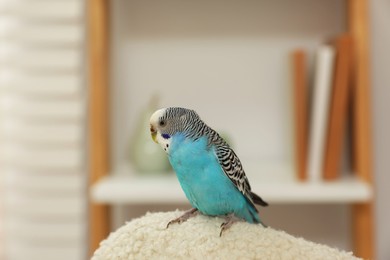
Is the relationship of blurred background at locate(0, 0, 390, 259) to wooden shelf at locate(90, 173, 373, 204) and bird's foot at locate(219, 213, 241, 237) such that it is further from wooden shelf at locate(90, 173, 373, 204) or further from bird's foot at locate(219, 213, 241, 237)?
bird's foot at locate(219, 213, 241, 237)

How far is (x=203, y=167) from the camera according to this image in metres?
0.28

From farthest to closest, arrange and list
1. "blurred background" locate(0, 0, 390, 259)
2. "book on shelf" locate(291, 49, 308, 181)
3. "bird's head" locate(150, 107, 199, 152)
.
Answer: "blurred background" locate(0, 0, 390, 259) < "book on shelf" locate(291, 49, 308, 181) < "bird's head" locate(150, 107, 199, 152)

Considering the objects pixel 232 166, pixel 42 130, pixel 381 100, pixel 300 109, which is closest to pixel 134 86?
pixel 42 130

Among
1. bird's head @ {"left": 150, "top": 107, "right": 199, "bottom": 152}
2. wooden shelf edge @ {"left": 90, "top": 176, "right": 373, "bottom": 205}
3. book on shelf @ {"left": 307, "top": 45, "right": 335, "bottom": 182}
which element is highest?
bird's head @ {"left": 150, "top": 107, "right": 199, "bottom": 152}

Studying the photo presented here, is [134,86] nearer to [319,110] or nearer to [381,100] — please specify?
[319,110]

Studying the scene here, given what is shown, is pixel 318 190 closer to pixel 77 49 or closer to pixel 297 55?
pixel 297 55

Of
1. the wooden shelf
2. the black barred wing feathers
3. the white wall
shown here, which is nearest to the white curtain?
the wooden shelf

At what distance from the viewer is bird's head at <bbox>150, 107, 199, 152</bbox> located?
0.76 feet

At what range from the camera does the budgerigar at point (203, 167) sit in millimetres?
235

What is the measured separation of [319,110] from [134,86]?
15.3 inches

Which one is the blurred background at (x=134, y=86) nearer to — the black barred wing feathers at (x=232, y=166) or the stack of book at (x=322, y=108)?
the stack of book at (x=322, y=108)

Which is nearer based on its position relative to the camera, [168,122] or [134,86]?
[168,122]

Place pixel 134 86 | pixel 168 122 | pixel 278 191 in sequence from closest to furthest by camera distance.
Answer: pixel 168 122 → pixel 278 191 → pixel 134 86

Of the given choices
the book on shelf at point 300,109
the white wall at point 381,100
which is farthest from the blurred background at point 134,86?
the book on shelf at point 300,109
